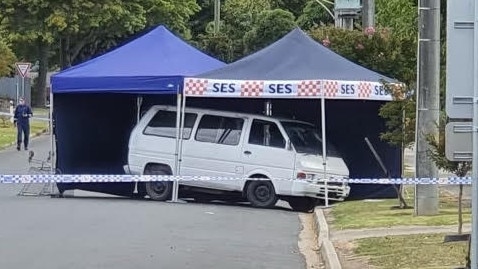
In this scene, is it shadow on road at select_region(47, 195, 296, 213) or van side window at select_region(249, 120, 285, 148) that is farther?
shadow on road at select_region(47, 195, 296, 213)

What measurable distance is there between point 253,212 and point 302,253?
533 centimetres

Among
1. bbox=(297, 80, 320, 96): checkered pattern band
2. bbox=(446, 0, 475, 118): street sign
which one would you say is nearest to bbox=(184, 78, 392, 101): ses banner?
bbox=(297, 80, 320, 96): checkered pattern band

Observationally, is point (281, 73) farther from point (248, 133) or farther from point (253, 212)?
point (253, 212)

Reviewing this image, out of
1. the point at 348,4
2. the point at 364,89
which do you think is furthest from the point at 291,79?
the point at 348,4

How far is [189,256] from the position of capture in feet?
41.1

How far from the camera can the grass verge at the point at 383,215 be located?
15.4 metres

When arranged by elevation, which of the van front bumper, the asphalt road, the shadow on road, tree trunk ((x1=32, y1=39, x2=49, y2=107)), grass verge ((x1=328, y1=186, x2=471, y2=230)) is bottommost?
the shadow on road

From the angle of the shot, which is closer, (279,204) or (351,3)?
(279,204)

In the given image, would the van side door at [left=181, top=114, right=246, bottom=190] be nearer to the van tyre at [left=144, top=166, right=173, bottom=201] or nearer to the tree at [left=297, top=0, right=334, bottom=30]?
the van tyre at [left=144, top=166, right=173, bottom=201]

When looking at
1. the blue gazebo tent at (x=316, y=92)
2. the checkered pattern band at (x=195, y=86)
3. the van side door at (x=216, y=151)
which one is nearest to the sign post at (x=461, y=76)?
the blue gazebo tent at (x=316, y=92)

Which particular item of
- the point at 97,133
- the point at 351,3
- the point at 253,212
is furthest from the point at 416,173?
the point at 351,3

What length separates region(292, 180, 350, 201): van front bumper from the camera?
19016 millimetres

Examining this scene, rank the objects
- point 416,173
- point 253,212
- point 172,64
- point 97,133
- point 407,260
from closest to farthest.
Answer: point 407,260 → point 416,173 → point 253,212 → point 172,64 → point 97,133

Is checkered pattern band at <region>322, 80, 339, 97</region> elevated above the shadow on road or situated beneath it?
elevated above
